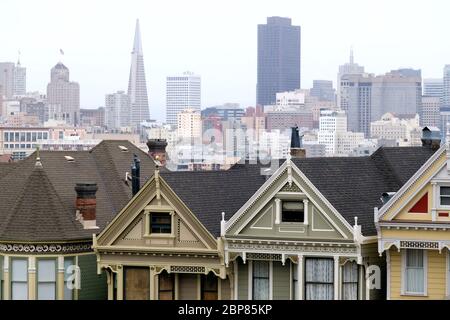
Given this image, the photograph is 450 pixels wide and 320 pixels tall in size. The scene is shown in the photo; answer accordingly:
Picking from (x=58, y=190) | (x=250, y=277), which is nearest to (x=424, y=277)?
(x=250, y=277)

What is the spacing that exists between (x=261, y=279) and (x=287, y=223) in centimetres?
124

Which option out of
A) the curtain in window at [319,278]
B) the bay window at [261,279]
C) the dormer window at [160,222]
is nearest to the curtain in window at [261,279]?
the bay window at [261,279]

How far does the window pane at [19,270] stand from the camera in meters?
30.0

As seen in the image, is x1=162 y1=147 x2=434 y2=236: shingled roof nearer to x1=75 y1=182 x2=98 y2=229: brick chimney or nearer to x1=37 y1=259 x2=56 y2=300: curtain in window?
x1=75 y1=182 x2=98 y2=229: brick chimney

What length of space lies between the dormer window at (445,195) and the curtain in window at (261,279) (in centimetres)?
346

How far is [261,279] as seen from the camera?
2833cm

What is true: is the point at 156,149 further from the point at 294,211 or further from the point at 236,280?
the point at 294,211

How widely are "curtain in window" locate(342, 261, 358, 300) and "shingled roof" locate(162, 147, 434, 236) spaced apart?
2.02ft

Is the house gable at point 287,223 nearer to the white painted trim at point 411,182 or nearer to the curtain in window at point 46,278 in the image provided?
the white painted trim at point 411,182

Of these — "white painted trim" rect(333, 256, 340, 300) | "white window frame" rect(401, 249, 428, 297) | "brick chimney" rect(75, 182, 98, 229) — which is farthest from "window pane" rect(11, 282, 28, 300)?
"white window frame" rect(401, 249, 428, 297)

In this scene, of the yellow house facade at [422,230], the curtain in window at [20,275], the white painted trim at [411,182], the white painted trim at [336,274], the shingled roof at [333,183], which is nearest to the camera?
the yellow house facade at [422,230]
